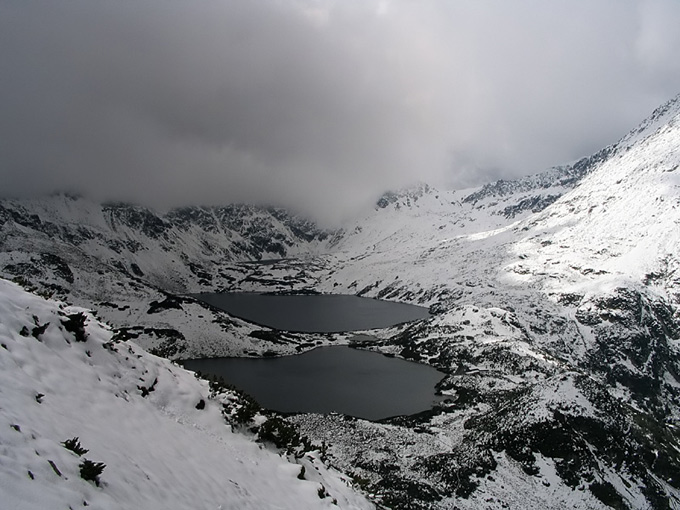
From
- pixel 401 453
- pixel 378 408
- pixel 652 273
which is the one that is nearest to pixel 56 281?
pixel 378 408

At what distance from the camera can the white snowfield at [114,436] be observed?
7.89 m

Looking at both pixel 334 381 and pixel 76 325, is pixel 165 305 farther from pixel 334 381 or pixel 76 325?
pixel 76 325

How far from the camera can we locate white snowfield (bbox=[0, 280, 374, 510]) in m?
7.89

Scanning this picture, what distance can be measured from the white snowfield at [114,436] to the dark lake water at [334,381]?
7739 cm

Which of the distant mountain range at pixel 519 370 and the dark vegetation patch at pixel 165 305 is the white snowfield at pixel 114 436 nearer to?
the distant mountain range at pixel 519 370

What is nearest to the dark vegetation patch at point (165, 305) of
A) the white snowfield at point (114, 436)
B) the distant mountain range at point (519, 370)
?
the distant mountain range at point (519, 370)

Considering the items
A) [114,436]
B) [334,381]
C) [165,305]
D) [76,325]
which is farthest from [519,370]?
[165,305]

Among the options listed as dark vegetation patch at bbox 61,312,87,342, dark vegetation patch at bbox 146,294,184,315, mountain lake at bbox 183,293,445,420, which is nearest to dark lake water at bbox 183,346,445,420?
mountain lake at bbox 183,293,445,420

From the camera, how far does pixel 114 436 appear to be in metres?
11.0

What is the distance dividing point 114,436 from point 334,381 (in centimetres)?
10936

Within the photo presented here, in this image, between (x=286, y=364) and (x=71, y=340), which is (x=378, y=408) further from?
(x=71, y=340)

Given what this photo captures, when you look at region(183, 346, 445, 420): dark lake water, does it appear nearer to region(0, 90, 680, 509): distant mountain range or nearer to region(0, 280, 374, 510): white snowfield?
region(0, 90, 680, 509): distant mountain range

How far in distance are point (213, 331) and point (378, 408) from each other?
226ft

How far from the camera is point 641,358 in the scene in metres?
133
